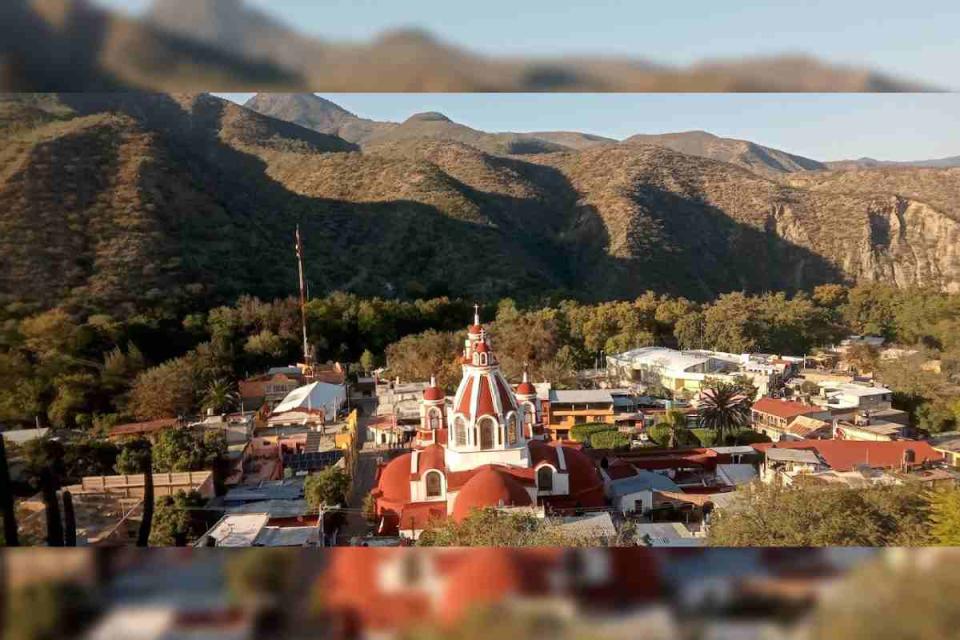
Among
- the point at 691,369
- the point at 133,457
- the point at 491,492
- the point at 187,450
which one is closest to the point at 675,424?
the point at 691,369

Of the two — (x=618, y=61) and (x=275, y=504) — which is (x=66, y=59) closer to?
(x=618, y=61)

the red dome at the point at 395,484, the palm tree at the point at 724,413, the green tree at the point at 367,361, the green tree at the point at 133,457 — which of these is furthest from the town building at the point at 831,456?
the green tree at the point at 367,361

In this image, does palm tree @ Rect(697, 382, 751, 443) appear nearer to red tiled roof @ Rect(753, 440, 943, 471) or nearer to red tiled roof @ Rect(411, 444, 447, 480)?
red tiled roof @ Rect(753, 440, 943, 471)

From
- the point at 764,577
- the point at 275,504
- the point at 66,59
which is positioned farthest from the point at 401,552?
the point at 275,504

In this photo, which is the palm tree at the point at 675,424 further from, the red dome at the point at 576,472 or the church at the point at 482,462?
the church at the point at 482,462

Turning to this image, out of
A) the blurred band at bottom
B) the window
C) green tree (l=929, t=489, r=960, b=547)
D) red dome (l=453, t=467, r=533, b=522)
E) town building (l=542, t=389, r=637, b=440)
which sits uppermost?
the blurred band at bottom

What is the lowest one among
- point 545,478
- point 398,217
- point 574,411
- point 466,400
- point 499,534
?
point 574,411

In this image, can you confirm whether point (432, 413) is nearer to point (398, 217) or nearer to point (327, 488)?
point (327, 488)

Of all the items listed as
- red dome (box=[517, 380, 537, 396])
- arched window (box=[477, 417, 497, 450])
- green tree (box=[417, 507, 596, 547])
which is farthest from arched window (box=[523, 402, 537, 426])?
green tree (box=[417, 507, 596, 547])
